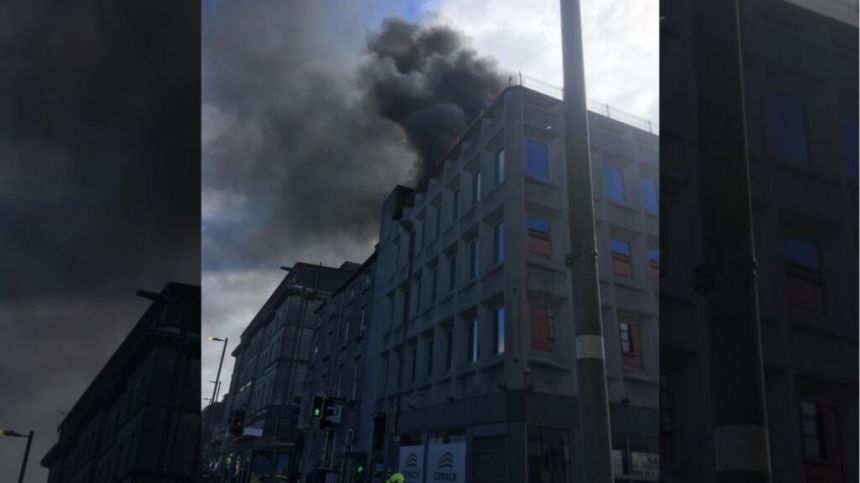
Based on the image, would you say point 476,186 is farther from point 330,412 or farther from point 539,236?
point 330,412

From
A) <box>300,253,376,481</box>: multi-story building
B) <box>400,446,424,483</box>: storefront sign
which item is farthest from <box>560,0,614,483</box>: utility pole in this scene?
<box>300,253,376,481</box>: multi-story building

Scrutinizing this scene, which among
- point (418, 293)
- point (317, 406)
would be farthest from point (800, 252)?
point (317, 406)

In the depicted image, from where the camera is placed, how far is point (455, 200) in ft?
5.07

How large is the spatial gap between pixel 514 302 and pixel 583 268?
172mm

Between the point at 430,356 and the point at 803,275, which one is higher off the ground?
the point at 803,275

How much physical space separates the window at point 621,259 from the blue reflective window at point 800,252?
0.28 metres

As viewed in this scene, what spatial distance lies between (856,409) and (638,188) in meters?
0.57

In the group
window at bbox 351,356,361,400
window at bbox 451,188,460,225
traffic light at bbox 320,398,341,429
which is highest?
window at bbox 451,188,460,225

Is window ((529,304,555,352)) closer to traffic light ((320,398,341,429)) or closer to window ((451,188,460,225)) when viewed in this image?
window ((451,188,460,225))

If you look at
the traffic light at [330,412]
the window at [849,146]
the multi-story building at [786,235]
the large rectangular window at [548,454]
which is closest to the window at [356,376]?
the traffic light at [330,412]

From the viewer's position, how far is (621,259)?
1.17 metres

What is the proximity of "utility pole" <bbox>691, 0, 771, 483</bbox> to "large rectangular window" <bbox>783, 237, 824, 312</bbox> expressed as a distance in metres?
0.24

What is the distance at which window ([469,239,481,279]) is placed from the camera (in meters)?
1.37

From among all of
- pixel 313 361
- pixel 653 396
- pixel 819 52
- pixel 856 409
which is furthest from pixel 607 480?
pixel 313 361
